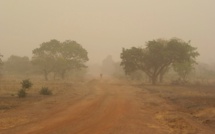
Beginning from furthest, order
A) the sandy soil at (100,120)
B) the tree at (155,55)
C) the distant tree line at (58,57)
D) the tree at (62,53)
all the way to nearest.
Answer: the tree at (62,53)
the distant tree line at (58,57)
the tree at (155,55)
the sandy soil at (100,120)

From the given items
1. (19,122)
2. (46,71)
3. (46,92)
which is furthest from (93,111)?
(46,71)

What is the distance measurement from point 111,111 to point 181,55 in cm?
4358

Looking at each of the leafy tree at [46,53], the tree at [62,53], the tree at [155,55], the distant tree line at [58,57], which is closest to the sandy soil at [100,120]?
the tree at [155,55]

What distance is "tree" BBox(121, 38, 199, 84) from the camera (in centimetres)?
6256

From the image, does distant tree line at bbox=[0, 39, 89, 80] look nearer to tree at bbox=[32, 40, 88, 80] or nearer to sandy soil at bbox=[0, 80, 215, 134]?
tree at bbox=[32, 40, 88, 80]

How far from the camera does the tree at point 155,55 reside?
62562 millimetres

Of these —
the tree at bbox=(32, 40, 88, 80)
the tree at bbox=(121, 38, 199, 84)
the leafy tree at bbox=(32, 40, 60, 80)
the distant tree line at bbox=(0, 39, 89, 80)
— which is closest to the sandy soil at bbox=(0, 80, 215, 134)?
the tree at bbox=(121, 38, 199, 84)

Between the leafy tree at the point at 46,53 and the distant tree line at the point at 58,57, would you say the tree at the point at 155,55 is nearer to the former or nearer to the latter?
the distant tree line at the point at 58,57

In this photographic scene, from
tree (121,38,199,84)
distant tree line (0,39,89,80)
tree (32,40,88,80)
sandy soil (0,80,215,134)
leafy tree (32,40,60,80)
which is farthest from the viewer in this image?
tree (32,40,88,80)

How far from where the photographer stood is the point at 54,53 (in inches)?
3420

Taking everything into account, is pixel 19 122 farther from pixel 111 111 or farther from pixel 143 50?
pixel 143 50

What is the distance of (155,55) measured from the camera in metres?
62.4

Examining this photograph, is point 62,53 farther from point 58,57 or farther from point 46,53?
point 58,57

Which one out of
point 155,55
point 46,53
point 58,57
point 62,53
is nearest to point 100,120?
point 155,55
